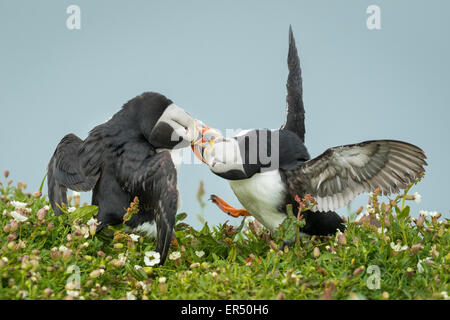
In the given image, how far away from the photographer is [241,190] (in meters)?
3.07

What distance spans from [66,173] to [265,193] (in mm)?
1165

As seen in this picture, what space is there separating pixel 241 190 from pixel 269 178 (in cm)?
19

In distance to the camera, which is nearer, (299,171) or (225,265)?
(225,265)

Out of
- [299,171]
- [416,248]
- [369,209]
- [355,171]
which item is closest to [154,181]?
[299,171]

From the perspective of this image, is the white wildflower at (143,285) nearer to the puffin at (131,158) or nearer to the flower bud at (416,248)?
the puffin at (131,158)

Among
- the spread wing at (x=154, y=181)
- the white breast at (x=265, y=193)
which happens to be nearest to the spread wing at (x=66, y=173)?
the spread wing at (x=154, y=181)

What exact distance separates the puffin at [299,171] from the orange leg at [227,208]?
9.9 inches

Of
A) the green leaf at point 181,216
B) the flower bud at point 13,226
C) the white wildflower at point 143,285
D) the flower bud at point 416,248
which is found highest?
the flower bud at point 13,226

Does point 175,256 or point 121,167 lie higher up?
point 121,167

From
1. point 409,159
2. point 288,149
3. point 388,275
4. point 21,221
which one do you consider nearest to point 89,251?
point 21,221

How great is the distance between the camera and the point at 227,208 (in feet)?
11.4

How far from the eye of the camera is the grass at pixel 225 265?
2.32 metres

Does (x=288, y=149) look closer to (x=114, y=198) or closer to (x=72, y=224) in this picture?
(x=114, y=198)

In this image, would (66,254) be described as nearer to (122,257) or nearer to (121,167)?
(122,257)
